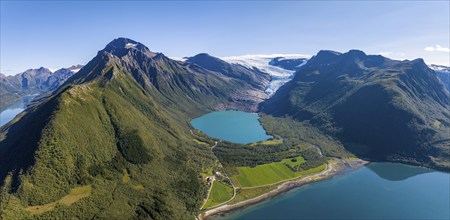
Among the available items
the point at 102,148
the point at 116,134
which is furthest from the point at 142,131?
the point at 102,148

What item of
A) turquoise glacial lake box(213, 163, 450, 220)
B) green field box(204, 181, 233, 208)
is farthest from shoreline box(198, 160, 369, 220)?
green field box(204, 181, 233, 208)

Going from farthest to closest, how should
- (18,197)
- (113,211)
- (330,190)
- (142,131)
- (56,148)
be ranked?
(142,131)
(330,190)
(56,148)
(113,211)
(18,197)

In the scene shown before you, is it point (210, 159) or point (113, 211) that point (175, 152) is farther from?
point (113, 211)

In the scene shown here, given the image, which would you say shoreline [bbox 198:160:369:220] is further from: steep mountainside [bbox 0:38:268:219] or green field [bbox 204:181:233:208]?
steep mountainside [bbox 0:38:268:219]

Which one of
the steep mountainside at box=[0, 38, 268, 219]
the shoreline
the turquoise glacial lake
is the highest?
the steep mountainside at box=[0, 38, 268, 219]

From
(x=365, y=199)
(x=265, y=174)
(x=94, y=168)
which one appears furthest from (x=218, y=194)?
(x=365, y=199)

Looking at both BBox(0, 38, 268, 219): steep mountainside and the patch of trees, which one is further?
the patch of trees

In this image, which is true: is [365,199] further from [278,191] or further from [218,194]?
[218,194]
